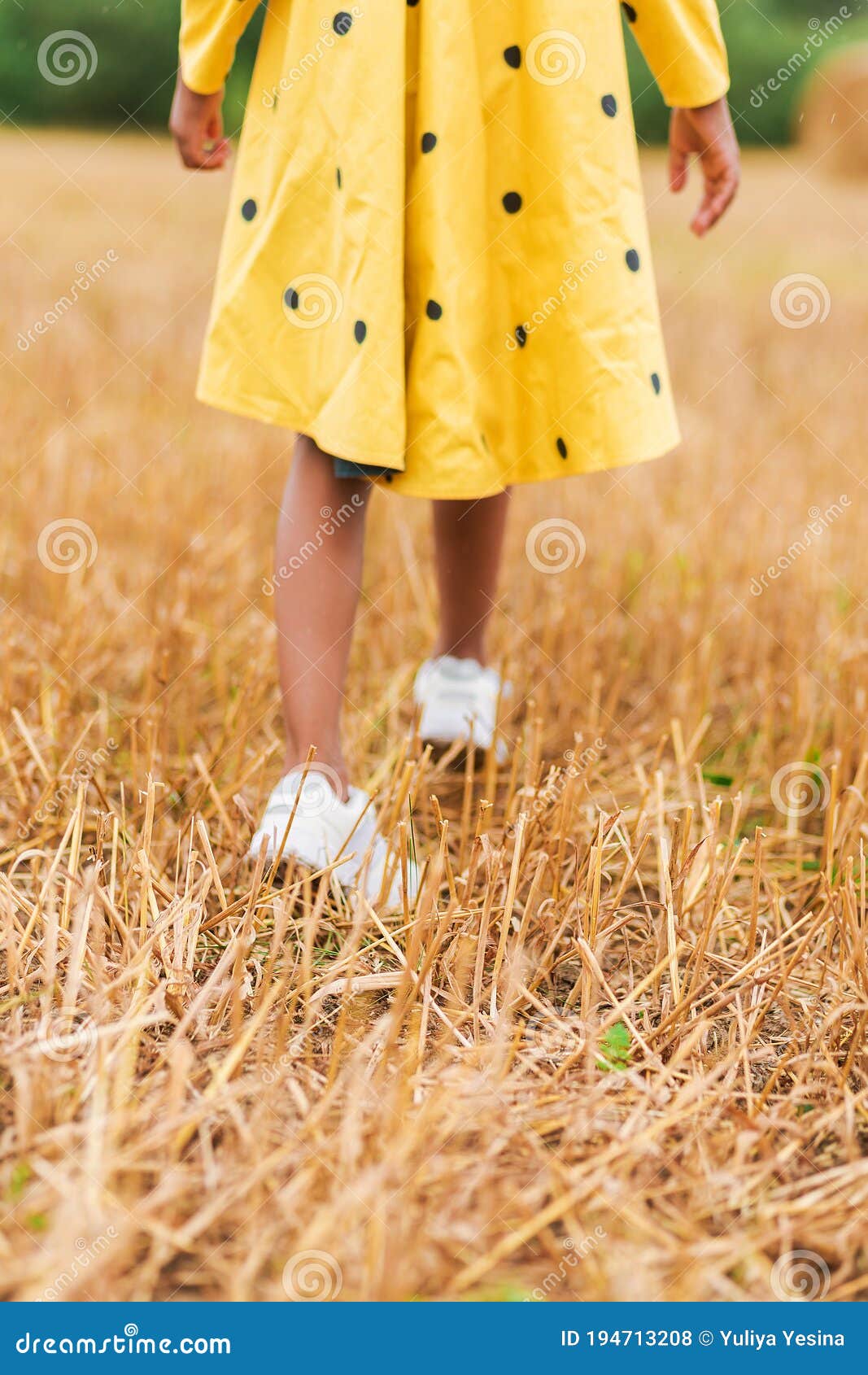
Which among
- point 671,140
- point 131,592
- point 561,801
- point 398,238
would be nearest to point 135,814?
point 561,801

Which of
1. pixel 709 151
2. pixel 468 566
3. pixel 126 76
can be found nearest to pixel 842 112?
pixel 126 76

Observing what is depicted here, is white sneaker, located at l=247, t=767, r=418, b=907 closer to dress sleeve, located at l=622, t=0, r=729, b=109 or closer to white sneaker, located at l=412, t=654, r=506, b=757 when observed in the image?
white sneaker, located at l=412, t=654, r=506, b=757

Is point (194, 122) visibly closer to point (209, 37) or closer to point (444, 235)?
point (209, 37)

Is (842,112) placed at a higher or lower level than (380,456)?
higher

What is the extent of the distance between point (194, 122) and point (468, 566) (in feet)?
→ 1.58

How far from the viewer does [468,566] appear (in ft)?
→ 4.12

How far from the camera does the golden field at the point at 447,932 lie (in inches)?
26.7

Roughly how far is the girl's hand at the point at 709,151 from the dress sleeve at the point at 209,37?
0.39m

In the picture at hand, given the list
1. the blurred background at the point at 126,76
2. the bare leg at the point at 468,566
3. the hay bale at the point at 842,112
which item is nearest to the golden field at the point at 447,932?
the bare leg at the point at 468,566

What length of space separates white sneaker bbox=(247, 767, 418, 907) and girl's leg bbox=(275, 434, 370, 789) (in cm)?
3

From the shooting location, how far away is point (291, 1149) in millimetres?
705

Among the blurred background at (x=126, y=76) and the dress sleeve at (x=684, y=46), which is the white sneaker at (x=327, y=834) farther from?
the blurred background at (x=126, y=76)

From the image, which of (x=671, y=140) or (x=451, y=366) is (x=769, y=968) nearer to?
(x=451, y=366)

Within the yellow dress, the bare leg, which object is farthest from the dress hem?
the bare leg
